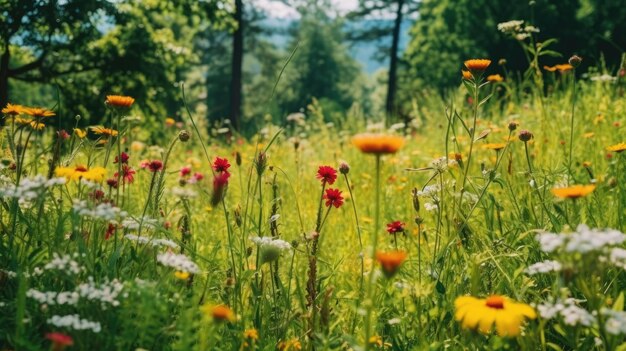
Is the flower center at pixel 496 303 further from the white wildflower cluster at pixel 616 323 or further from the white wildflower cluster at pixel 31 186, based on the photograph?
the white wildflower cluster at pixel 31 186

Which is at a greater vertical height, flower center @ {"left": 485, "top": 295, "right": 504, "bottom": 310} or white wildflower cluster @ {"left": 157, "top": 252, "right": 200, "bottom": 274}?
white wildflower cluster @ {"left": 157, "top": 252, "right": 200, "bottom": 274}

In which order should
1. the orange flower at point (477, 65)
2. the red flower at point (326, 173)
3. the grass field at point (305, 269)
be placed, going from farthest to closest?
the red flower at point (326, 173)
the orange flower at point (477, 65)
the grass field at point (305, 269)

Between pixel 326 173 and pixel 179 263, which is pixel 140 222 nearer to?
pixel 179 263

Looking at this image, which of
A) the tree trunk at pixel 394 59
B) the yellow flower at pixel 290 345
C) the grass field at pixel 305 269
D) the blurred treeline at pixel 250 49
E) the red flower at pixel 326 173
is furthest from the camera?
the tree trunk at pixel 394 59

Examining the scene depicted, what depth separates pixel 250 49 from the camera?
65.2 ft

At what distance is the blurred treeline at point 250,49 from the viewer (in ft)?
21.4

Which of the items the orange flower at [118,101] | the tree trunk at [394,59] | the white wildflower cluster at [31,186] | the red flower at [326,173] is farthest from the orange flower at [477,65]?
the tree trunk at [394,59]

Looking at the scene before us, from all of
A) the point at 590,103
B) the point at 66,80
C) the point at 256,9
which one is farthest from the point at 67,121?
the point at 256,9

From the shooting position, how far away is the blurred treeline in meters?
6.52

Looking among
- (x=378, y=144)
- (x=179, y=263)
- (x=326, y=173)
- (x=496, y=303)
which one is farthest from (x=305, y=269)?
(x=378, y=144)

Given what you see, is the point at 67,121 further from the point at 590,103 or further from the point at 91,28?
the point at 590,103

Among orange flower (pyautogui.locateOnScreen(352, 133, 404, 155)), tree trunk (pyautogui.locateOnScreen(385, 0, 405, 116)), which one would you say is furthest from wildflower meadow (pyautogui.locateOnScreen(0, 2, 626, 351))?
tree trunk (pyautogui.locateOnScreen(385, 0, 405, 116))

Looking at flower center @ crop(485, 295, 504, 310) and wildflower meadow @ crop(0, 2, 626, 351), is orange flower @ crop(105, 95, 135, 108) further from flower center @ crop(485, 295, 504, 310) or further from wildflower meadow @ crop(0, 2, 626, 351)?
flower center @ crop(485, 295, 504, 310)

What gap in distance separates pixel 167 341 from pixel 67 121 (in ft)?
23.1
